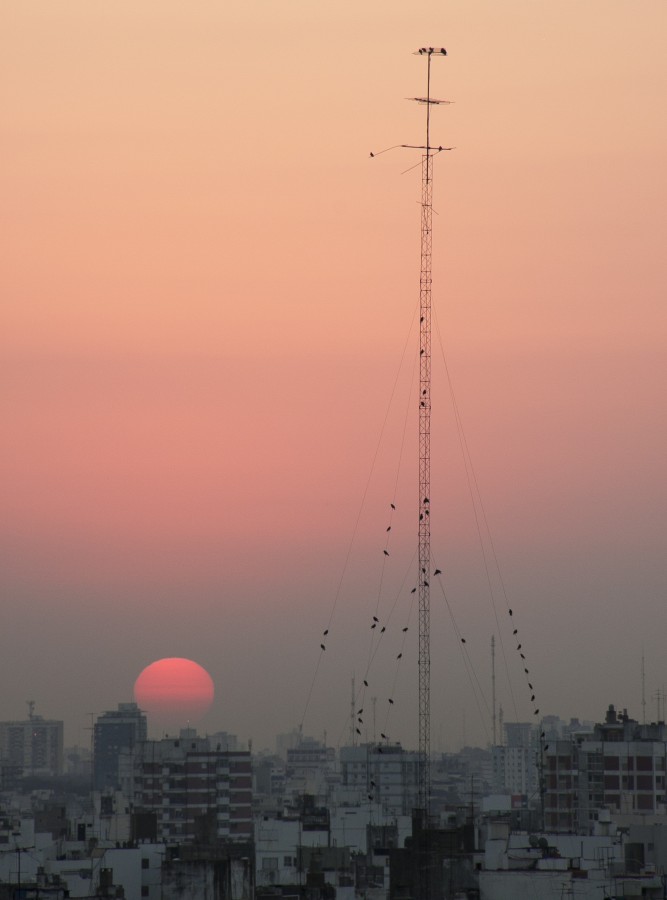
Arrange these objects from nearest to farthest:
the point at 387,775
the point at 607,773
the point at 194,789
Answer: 1. the point at 607,773
2. the point at 194,789
3. the point at 387,775

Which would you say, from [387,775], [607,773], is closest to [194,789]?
[607,773]

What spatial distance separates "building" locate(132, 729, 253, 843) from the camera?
11131 cm

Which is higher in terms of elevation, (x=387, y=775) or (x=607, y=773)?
(x=387, y=775)

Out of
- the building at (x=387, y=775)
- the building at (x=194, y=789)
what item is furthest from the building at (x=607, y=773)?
the building at (x=387, y=775)

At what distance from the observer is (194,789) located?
114 m

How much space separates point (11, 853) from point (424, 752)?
13379 millimetres

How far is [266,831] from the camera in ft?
249

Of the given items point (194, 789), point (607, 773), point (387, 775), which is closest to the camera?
point (607, 773)

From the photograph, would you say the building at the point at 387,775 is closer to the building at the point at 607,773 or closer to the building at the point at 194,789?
the building at the point at 194,789

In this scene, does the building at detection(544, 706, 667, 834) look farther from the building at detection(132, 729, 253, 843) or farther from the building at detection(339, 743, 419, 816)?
the building at detection(339, 743, 419, 816)

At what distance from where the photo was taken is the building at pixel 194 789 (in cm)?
11131

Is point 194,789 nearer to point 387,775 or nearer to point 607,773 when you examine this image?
point 607,773

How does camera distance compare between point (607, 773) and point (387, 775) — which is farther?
point (387, 775)

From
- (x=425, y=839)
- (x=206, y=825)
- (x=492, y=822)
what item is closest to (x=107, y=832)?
(x=206, y=825)
